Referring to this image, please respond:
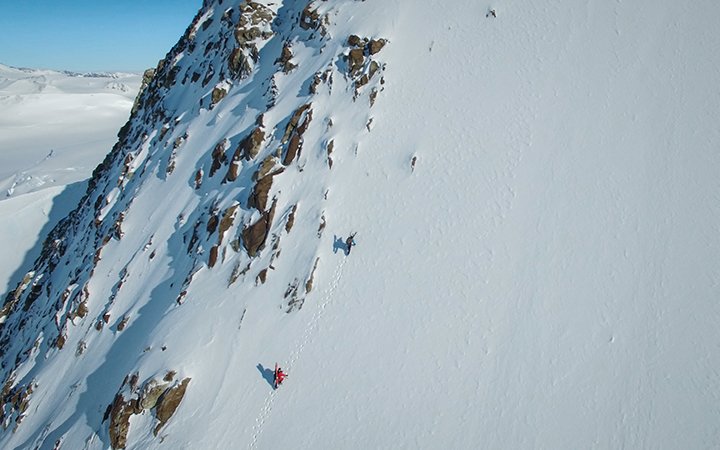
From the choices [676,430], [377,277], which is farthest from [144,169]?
[676,430]

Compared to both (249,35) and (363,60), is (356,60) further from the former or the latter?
(249,35)

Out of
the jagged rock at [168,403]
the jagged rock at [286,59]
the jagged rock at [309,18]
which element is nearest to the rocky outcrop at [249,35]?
the jagged rock at [286,59]

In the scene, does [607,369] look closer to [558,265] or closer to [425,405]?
[558,265]

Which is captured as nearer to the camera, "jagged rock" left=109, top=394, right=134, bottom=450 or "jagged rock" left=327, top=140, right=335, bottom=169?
"jagged rock" left=109, top=394, right=134, bottom=450

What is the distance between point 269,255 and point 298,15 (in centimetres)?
1812

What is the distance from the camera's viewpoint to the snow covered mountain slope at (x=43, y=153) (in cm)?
4281

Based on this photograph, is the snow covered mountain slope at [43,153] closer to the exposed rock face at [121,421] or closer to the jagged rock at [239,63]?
the jagged rock at [239,63]

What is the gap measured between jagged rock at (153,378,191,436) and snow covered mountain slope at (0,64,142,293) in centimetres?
3700

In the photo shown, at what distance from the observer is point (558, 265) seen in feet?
43.3

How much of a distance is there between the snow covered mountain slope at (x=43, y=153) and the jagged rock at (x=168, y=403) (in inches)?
1457

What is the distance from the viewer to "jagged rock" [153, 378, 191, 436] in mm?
13892

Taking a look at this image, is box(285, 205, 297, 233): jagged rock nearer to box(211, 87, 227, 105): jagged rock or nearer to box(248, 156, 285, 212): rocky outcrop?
box(248, 156, 285, 212): rocky outcrop

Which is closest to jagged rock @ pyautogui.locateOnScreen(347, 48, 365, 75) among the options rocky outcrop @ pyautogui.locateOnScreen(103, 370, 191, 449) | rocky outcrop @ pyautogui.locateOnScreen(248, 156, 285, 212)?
rocky outcrop @ pyautogui.locateOnScreen(248, 156, 285, 212)

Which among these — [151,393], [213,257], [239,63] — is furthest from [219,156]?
[151,393]
